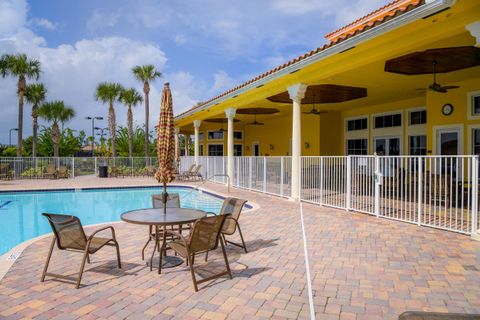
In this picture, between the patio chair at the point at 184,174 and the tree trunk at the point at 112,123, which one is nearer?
the patio chair at the point at 184,174

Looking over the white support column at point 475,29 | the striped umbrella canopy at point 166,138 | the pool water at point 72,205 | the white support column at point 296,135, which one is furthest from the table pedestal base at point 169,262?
the white support column at point 296,135

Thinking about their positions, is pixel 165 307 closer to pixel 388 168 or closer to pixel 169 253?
pixel 169 253

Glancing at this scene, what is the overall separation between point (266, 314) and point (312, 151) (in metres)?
13.9

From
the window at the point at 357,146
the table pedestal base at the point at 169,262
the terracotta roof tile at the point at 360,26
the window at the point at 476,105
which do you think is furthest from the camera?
the window at the point at 357,146

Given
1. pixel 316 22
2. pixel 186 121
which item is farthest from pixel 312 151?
pixel 186 121

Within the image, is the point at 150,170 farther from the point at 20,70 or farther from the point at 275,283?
the point at 275,283

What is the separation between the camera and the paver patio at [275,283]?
10.2ft

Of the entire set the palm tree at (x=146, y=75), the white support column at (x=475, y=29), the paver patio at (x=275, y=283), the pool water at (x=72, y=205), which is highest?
the palm tree at (x=146, y=75)

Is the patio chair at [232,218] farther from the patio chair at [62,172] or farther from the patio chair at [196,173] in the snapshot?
the patio chair at [62,172]

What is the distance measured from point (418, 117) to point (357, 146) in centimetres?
328

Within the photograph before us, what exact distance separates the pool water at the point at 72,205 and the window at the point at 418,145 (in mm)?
7442

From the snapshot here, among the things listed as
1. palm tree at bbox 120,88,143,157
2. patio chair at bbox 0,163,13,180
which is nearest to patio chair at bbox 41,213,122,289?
patio chair at bbox 0,163,13,180

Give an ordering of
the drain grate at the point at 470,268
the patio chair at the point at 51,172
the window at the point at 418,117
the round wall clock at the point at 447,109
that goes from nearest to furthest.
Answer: the drain grate at the point at 470,268 < the round wall clock at the point at 447,109 < the window at the point at 418,117 < the patio chair at the point at 51,172

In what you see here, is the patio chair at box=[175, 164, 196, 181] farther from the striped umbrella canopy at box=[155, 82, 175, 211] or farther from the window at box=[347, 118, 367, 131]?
the striped umbrella canopy at box=[155, 82, 175, 211]
